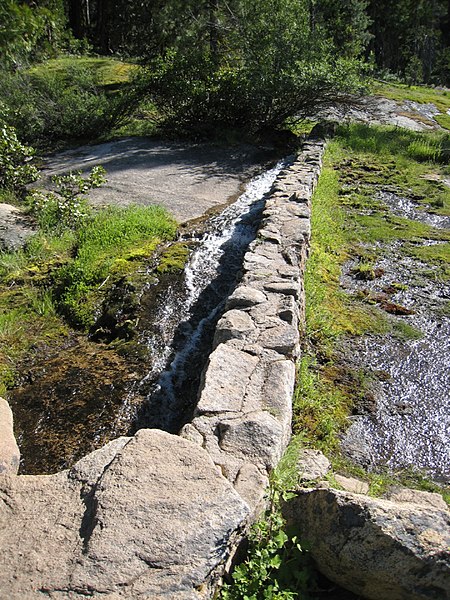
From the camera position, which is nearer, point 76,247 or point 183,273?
point 183,273

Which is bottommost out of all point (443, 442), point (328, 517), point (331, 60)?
point (443, 442)

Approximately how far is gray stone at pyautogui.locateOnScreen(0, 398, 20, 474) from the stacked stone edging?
36.4 inches

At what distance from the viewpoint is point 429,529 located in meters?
1.92

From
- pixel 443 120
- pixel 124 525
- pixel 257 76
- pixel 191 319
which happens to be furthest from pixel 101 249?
pixel 443 120

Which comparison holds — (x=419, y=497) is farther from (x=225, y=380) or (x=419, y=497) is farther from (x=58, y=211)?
(x=58, y=211)

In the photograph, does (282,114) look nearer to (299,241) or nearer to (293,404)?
(299,241)

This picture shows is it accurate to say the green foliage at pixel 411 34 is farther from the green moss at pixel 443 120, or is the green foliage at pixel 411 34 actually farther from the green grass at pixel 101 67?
the green grass at pixel 101 67

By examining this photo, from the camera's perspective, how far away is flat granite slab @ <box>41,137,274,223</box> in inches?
309

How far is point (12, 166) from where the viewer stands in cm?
768

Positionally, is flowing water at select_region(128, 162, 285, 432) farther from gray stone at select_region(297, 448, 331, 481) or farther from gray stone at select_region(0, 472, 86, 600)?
gray stone at select_region(0, 472, 86, 600)

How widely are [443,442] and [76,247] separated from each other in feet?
15.1

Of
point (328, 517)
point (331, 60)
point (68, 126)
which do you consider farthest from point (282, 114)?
point (328, 517)

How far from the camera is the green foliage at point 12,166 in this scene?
25.1 ft

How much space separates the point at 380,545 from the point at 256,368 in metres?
1.64
